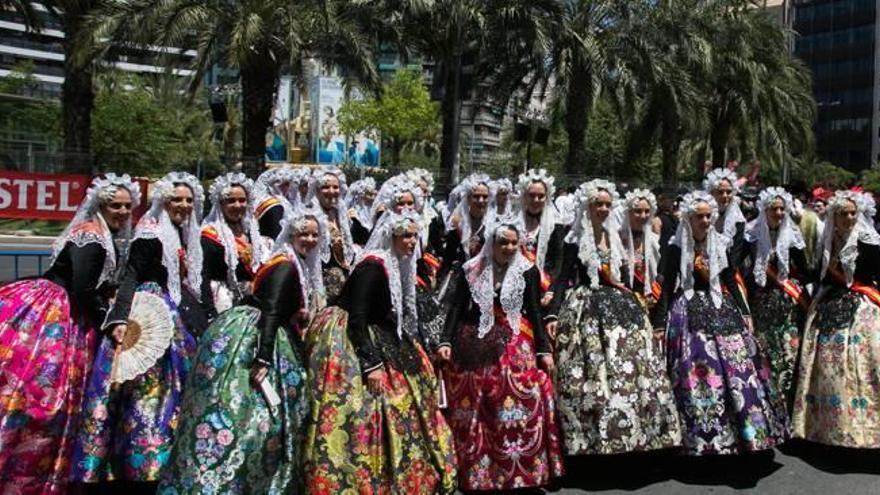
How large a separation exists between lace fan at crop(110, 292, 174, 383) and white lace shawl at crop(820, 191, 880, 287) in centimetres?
456

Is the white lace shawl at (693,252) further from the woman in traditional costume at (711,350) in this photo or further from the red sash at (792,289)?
the red sash at (792,289)

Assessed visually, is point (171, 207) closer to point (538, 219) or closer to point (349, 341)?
point (349, 341)

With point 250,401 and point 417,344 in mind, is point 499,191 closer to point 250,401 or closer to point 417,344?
point 417,344

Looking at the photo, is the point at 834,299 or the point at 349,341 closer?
the point at 349,341

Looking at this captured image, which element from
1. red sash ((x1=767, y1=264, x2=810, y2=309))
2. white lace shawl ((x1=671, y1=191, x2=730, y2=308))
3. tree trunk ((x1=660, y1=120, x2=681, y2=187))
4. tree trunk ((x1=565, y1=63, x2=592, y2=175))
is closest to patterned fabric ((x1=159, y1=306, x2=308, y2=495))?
white lace shawl ((x1=671, y1=191, x2=730, y2=308))

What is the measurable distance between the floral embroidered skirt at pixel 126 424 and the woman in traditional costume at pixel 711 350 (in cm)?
320

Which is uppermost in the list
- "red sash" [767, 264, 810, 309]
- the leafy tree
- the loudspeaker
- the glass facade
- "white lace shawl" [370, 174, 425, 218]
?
the glass facade

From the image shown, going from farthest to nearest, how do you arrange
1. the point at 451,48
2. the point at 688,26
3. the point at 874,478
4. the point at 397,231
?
the point at 688,26 < the point at 451,48 < the point at 874,478 < the point at 397,231

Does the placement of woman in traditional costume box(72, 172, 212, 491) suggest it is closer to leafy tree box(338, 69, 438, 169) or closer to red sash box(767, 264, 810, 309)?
red sash box(767, 264, 810, 309)

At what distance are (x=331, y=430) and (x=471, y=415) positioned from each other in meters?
1.01

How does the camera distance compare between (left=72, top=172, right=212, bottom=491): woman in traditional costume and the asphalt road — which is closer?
(left=72, top=172, right=212, bottom=491): woman in traditional costume

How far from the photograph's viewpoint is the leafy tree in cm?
4809

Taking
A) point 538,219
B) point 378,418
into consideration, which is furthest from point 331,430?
point 538,219

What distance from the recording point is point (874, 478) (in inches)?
217
